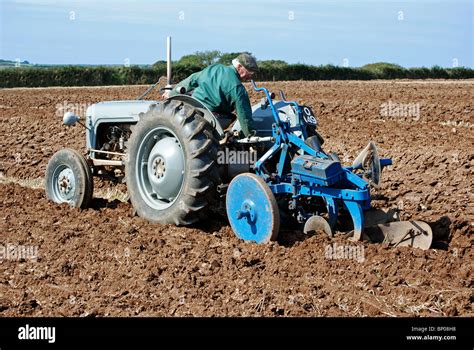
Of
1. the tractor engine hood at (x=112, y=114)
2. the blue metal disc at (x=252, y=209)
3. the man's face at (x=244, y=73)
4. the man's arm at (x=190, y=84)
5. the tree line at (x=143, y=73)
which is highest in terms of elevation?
the tree line at (x=143, y=73)

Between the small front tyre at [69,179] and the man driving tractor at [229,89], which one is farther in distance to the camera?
the small front tyre at [69,179]

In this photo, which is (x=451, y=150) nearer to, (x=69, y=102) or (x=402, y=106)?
(x=402, y=106)

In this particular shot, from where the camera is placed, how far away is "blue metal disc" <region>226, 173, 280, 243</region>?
5.93 meters

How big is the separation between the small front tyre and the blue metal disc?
6.71 feet

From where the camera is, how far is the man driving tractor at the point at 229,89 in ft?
20.8

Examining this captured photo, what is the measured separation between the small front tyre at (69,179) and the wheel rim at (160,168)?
860 mm

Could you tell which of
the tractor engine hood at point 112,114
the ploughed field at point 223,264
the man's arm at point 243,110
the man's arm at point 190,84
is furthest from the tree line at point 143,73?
the man's arm at point 243,110

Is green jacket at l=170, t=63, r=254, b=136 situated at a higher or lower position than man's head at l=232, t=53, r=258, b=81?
lower

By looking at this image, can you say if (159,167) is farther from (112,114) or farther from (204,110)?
(112,114)

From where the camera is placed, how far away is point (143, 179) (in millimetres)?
7117

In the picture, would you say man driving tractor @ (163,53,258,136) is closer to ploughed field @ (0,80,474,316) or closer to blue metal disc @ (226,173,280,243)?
blue metal disc @ (226,173,280,243)

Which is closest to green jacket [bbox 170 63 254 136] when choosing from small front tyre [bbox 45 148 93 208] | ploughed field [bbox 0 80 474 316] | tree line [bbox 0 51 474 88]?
ploughed field [bbox 0 80 474 316]

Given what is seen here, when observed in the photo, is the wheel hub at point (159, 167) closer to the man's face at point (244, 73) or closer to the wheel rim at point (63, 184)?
the man's face at point (244, 73)

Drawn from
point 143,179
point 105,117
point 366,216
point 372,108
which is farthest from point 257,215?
point 372,108
